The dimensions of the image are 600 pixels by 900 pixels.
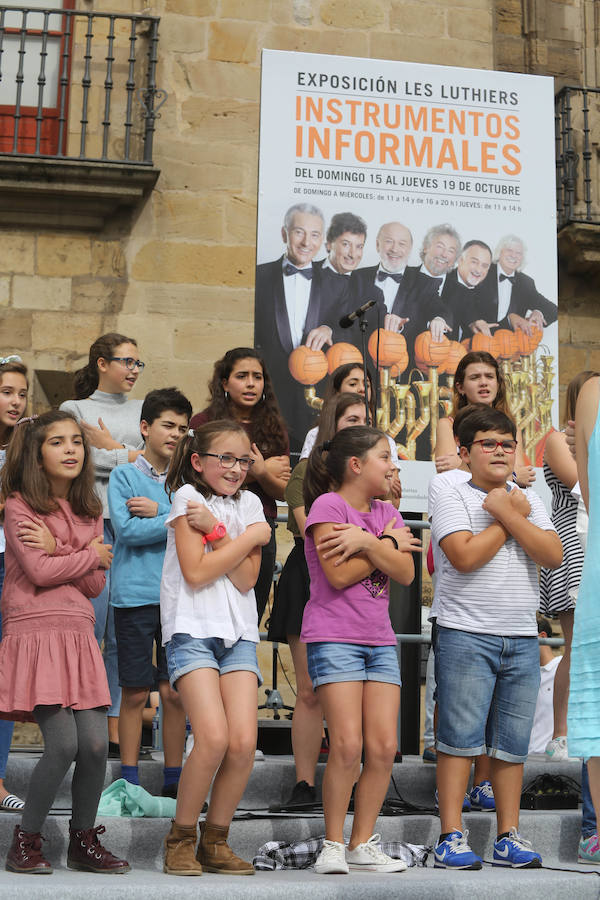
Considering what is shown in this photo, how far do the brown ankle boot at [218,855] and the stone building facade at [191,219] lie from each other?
189 inches

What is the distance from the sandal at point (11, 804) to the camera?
13.7ft

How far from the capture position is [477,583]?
4.27 meters

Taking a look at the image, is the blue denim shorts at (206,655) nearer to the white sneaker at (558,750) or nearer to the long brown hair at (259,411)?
the long brown hair at (259,411)

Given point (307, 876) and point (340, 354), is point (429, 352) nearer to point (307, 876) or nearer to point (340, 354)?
point (340, 354)

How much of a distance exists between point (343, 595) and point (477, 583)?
0.51 meters

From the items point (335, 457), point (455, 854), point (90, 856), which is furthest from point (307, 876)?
point (335, 457)

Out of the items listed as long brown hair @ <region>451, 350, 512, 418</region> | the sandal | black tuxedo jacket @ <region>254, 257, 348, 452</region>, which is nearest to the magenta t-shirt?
the sandal

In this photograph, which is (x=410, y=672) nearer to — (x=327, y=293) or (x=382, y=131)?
(x=327, y=293)

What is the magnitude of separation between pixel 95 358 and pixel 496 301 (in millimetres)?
2686

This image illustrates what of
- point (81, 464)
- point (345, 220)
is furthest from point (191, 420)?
point (345, 220)

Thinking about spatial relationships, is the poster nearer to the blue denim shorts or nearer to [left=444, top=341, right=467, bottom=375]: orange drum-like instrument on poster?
[left=444, top=341, right=467, bottom=375]: orange drum-like instrument on poster

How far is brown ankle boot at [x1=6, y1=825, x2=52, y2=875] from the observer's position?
11.9 feet

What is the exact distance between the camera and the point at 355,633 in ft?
13.2

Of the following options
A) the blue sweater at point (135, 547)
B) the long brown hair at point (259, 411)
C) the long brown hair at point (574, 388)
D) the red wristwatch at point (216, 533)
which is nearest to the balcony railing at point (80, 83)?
the long brown hair at point (259, 411)
